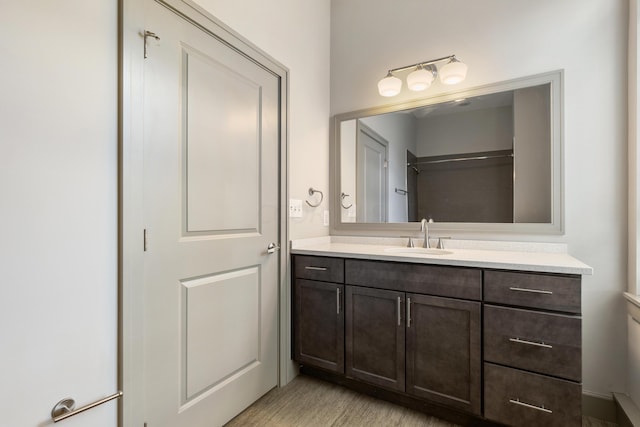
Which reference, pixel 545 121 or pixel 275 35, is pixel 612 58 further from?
pixel 275 35

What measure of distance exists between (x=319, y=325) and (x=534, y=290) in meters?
A: 1.16

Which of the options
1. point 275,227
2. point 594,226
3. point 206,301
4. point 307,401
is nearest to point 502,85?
point 594,226

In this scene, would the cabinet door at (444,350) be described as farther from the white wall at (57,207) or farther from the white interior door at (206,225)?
the white wall at (57,207)

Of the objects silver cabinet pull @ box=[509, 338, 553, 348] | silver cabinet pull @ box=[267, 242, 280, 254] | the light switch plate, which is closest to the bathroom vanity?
silver cabinet pull @ box=[509, 338, 553, 348]

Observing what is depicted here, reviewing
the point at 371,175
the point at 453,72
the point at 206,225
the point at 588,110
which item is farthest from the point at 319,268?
the point at 588,110

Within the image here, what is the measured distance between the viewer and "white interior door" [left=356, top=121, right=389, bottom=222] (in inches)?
92.0

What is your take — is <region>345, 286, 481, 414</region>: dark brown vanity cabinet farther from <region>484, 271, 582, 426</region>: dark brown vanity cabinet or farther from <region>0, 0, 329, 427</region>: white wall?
<region>0, 0, 329, 427</region>: white wall

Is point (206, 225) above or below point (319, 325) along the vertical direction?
above

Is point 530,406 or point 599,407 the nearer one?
point 530,406

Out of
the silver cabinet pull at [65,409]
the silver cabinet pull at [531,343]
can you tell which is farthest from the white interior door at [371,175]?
the silver cabinet pull at [65,409]

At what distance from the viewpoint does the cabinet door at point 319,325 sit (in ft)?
5.96

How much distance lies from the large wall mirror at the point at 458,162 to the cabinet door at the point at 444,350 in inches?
28.0

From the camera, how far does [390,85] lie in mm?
2180

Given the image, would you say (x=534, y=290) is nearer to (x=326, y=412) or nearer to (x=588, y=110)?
(x=588, y=110)
